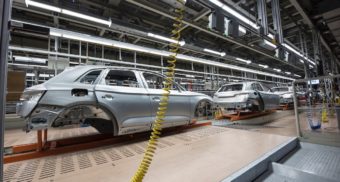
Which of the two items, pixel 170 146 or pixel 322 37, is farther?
pixel 322 37

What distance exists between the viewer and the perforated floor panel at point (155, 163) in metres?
1.79

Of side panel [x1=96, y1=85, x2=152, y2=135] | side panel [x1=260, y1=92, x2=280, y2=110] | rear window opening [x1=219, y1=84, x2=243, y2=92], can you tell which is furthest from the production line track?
side panel [x1=260, y1=92, x2=280, y2=110]

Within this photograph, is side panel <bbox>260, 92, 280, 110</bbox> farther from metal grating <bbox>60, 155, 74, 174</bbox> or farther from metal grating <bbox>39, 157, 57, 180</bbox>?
metal grating <bbox>39, 157, 57, 180</bbox>

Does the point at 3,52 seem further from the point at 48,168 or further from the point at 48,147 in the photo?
the point at 48,147

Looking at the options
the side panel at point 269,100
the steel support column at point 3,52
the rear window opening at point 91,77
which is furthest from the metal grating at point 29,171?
the side panel at point 269,100

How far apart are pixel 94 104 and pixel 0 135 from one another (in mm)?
1955

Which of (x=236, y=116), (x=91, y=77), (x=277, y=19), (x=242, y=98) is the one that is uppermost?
(x=277, y=19)

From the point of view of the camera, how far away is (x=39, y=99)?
2.20 metres

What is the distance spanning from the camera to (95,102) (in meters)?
2.55

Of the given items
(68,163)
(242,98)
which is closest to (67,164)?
(68,163)

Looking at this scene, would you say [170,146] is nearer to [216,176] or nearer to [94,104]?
[216,176]

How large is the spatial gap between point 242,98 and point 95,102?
4.33 m

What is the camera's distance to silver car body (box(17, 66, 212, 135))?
87.8 inches

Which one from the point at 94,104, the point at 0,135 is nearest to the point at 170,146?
the point at 94,104
